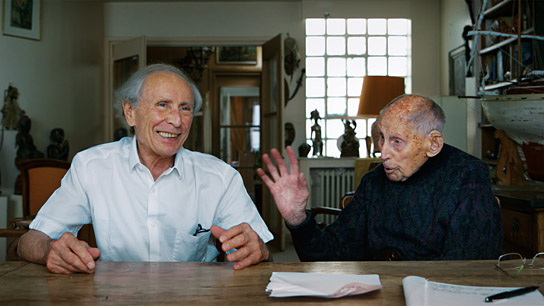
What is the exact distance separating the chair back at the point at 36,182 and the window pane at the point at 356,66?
3511mm

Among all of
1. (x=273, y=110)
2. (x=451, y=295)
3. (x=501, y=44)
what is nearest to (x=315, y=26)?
(x=273, y=110)

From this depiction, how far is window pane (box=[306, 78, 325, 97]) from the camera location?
6.04m

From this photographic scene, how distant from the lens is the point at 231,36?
233 inches

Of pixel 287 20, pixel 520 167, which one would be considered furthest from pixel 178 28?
pixel 520 167

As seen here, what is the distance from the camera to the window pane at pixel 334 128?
609 centimetres

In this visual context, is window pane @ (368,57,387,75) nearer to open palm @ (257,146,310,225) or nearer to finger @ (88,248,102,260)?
open palm @ (257,146,310,225)

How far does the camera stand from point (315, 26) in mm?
6000

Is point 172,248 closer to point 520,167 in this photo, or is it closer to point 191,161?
point 191,161

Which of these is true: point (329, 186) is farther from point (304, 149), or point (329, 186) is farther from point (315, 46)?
point (315, 46)

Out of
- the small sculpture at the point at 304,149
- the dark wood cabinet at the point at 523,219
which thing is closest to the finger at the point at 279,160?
the dark wood cabinet at the point at 523,219

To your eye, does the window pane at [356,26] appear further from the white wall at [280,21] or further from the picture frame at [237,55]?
the picture frame at [237,55]

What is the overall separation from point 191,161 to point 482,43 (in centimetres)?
335

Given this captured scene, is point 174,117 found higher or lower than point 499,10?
lower

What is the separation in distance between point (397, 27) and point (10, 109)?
408cm
